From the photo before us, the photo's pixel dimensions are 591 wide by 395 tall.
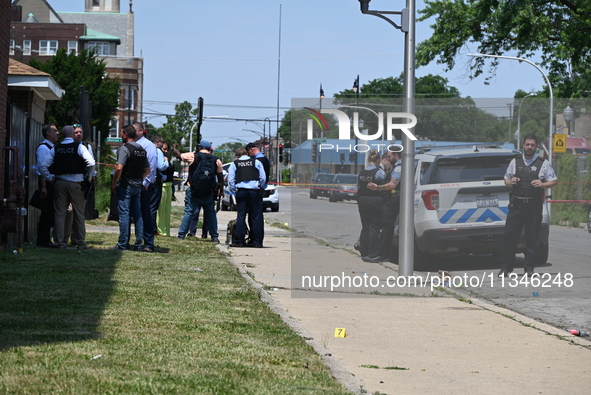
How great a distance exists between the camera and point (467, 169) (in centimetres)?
1254

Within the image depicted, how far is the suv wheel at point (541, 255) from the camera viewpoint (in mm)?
12432

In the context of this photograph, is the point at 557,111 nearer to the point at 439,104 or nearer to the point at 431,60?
the point at 439,104

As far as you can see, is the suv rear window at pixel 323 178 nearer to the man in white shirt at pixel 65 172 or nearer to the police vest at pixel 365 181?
the police vest at pixel 365 181

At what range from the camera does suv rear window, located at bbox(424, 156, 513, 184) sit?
483 inches

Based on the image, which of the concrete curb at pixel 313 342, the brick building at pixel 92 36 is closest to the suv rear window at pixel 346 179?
the concrete curb at pixel 313 342

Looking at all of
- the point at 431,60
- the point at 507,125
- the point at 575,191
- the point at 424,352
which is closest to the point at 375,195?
the point at 507,125

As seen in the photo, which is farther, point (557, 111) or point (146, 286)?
point (557, 111)

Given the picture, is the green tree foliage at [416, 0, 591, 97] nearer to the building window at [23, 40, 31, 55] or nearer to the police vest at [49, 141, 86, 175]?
the police vest at [49, 141, 86, 175]

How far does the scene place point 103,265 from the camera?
11398mm

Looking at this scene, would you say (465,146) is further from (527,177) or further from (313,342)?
(313,342)

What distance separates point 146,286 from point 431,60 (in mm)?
18382

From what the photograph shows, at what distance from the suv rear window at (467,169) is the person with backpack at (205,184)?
5.06 meters

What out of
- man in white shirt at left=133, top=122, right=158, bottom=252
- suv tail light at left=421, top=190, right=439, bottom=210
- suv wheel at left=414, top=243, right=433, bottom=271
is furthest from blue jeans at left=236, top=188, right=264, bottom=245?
suv tail light at left=421, top=190, right=439, bottom=210

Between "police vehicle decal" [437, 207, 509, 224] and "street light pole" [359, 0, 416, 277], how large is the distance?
1024 mm
